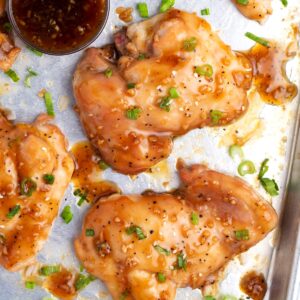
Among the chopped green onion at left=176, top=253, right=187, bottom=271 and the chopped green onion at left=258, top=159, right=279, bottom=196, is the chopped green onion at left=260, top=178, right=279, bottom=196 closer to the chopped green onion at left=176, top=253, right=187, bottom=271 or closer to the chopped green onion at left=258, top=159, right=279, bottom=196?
the chopped green onion at left=258, top=159, right=279, bottom=196

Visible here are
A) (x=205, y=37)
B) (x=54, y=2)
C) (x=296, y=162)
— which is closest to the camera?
(x=54, y=2)

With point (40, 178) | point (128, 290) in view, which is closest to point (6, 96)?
point (40, 178)

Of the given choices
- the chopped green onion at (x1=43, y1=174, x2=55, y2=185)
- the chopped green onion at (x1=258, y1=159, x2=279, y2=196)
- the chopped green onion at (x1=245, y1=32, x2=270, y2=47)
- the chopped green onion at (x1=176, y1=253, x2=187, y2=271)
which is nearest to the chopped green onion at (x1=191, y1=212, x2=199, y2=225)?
the chopped green onion at (x1=176, y1=253, x2=187, y2=271)

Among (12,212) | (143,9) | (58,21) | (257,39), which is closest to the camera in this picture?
(58,21)

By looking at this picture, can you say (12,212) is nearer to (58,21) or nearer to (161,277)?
(161,277)

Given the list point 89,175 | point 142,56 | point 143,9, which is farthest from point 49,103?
point 143,9

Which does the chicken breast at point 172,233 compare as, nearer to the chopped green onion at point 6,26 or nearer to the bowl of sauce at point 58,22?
the bowl of sauce at point 58,22

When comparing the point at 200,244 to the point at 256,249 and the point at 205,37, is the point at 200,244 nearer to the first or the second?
the point at 256,249
